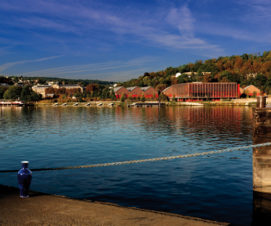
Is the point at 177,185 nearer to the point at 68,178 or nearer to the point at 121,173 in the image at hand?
the point at 121,173

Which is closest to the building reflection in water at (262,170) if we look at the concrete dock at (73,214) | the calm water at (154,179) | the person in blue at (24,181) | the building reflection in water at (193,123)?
the calm water at (154,179)

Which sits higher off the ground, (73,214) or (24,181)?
(24,181)

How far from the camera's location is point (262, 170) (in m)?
14.3

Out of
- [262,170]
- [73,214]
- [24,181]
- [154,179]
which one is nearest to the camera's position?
[73,214]

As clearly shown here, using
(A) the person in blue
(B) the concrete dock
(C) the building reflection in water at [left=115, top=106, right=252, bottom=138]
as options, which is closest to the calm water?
(B) the concrete dock

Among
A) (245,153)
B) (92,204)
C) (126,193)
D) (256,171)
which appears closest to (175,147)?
(245,153)

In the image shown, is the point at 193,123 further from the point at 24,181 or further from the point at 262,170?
the point at 24,181

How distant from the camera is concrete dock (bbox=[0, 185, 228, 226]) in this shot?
31.4ft

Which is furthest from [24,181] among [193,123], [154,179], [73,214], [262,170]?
[193,123]

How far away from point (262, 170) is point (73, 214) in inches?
356

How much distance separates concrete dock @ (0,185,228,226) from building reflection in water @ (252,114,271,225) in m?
5.78

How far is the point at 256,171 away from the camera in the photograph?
47.2 feet

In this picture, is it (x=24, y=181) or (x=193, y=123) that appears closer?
(x=24, y=181)

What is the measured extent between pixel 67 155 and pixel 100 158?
3.87 meters
